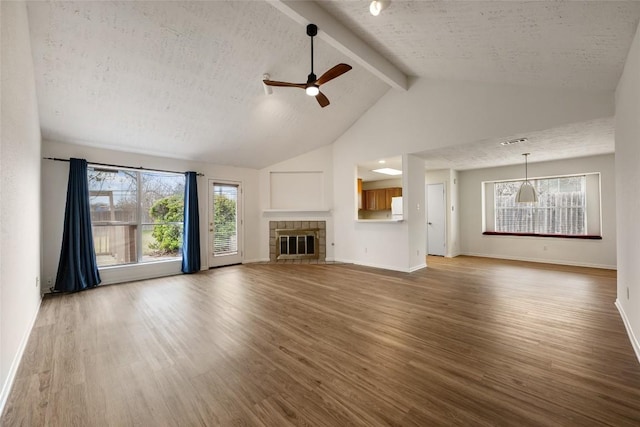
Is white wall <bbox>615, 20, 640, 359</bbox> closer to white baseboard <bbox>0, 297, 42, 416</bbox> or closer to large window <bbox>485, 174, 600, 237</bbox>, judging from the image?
large window <bbox>485, 174, 600, 237</bbox>

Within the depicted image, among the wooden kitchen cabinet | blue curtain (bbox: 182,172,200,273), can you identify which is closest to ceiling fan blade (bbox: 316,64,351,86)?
blue curtain (bbox: 182,172,200,273)

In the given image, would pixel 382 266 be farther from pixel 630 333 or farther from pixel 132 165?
pixel 132 165

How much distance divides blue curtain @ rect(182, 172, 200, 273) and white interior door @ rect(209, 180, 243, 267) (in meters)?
0.47

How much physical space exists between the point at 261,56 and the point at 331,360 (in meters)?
3.67

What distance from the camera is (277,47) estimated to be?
3.47 m

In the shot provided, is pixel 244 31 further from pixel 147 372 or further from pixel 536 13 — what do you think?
pixel 147 372

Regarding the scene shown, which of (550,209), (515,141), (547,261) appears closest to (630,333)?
(515,141)

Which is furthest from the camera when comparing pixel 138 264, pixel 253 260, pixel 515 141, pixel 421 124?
pixel 253 260

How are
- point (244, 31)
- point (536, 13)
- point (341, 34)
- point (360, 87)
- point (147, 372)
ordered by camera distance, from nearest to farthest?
1. point (147, 372)
2. point (536, 13)
3. point (244, 31)
4. point (341, 34)
5. point (360, 87)

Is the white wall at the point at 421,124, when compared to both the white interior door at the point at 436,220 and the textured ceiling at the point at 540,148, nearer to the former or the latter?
the textured ceiling at the point at 540,148

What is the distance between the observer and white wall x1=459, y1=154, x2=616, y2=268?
539cm

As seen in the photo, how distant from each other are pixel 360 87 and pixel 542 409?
4.86 m

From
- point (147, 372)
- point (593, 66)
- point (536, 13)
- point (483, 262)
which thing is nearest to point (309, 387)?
point (147, 372)

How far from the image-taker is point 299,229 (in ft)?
22.1
